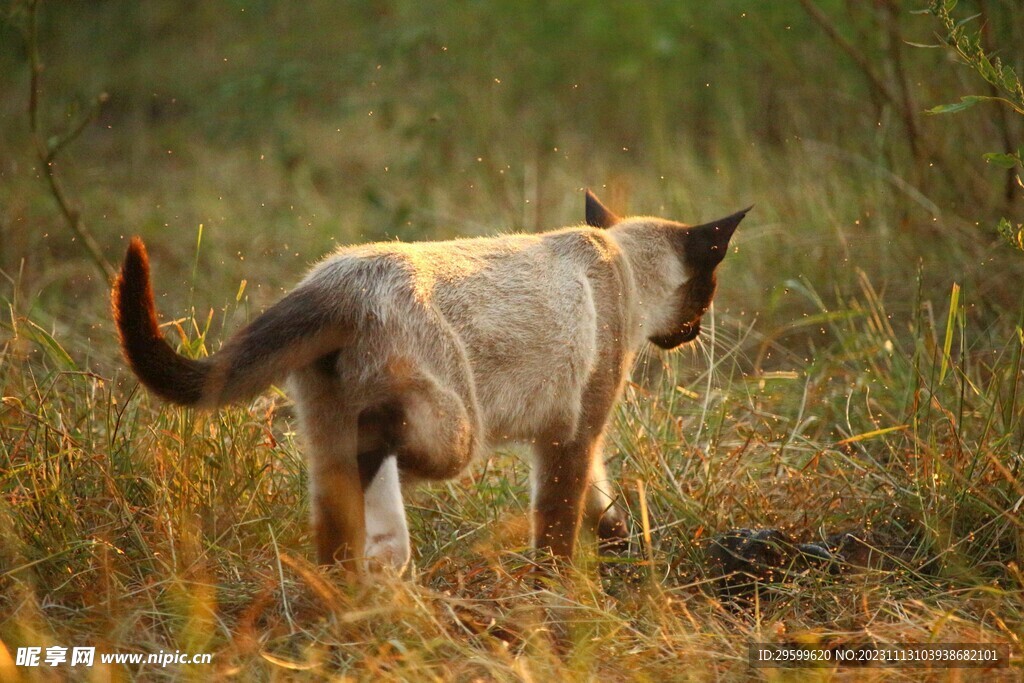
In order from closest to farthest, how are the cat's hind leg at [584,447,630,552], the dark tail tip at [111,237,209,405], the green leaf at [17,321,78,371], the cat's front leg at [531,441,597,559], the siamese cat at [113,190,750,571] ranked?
the dark tail tip at [111,237,209,405] → the siamese cat at [113,190,750,571] → the cat's front leg at [531,441,597,559] → the green leaf at [17,321,78,371] → the cat's hind leg at [584,447,630,552]

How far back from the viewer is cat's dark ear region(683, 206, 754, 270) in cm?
381

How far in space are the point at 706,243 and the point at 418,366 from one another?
1415mm

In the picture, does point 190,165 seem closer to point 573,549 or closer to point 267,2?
point 267,2

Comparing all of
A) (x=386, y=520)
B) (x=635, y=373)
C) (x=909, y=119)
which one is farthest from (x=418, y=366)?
(x=909, y=119)

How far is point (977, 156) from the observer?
5.36m

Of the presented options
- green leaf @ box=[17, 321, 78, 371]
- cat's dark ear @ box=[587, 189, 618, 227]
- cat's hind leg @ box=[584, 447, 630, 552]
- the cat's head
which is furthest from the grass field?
cat's dark ear @ box=[587, 189, 618, 227]

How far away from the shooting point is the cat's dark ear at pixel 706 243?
3.81m

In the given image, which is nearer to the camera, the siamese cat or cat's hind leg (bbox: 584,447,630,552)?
the siamese cat

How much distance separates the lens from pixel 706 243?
12.5 feet

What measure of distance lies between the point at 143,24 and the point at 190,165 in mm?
2682

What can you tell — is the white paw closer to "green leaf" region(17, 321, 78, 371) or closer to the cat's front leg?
the cat's front leg

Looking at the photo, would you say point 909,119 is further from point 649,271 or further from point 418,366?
point 418,366

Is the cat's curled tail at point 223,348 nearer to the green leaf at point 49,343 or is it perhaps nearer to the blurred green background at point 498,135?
the green leaf at point 49,343

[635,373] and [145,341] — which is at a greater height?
[145,341]
